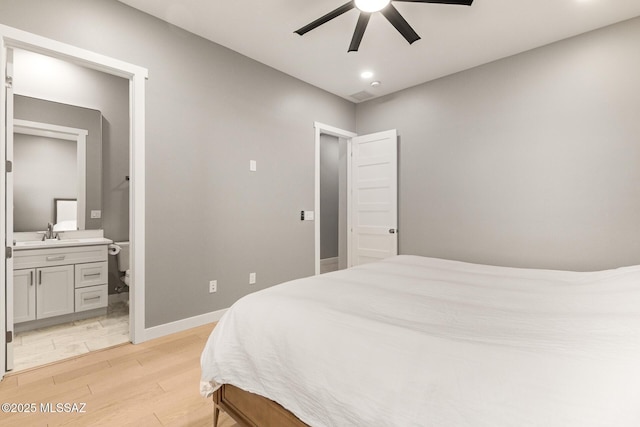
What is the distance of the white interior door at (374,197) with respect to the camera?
392 cm

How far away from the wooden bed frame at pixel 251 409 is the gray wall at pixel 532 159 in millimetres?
2947

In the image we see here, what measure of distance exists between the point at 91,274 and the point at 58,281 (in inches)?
10.6

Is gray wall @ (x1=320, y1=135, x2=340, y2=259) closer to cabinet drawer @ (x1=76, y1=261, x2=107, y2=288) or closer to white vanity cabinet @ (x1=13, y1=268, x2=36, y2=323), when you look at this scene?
cabinet drawer @ (x1=76, y1=261, x2=107, y2=288)

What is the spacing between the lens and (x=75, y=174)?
3.43m

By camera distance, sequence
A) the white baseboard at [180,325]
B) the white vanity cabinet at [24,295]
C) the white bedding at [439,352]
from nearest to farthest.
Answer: the white bedding at [439,352], the white baseboard at [180,325], the white vanity cabinet at [24,295]

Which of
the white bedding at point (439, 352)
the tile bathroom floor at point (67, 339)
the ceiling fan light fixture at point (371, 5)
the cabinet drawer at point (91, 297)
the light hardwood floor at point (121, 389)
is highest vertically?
the ceiling fan light fixture at point (371, 5)

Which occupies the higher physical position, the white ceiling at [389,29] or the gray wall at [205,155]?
the white ceiling at [389,29]

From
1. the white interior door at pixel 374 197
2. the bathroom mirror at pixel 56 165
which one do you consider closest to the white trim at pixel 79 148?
the bathroom mirror at pixel 56 165

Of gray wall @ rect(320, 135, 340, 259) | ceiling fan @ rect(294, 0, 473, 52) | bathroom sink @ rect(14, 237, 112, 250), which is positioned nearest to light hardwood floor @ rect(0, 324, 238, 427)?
bathroom sink @ rect(14, 237, 112, 250)

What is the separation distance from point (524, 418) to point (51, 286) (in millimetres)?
3818

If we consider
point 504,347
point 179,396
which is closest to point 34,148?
point 179,396

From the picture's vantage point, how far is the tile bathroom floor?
2.26 meters

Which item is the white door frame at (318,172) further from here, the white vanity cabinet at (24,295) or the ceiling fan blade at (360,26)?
the white vanity cabinet at (24,295)

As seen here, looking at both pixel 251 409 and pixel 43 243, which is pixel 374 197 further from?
pixel 43 243
